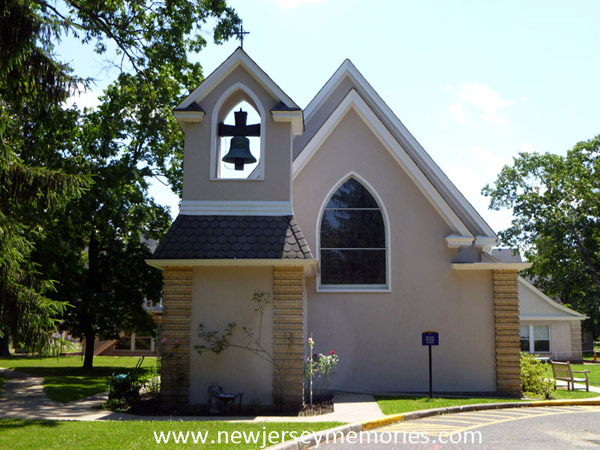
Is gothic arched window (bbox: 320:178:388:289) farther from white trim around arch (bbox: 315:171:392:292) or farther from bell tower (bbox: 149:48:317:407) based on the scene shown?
bell tower (bbox: 149:48:317:407)

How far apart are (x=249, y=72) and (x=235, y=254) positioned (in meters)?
4.32

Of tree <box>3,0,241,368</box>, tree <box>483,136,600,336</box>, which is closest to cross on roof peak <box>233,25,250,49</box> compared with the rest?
tree <box>3,0,241,368</box>

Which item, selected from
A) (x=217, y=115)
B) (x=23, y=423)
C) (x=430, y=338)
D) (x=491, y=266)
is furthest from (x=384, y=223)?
(x=23, y=423)

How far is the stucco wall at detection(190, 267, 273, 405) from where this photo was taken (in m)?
12.3

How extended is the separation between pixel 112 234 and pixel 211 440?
52.7ft

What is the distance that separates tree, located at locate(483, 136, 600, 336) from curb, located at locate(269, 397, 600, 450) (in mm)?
26870

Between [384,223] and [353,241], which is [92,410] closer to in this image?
[353,241]

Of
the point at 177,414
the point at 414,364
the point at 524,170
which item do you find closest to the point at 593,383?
the point at 414,364

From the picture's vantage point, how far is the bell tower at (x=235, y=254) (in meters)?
12.2

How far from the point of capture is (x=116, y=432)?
29.2 ft

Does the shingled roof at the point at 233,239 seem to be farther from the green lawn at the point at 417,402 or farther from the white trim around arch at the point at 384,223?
the green lawn at the point at 417,402

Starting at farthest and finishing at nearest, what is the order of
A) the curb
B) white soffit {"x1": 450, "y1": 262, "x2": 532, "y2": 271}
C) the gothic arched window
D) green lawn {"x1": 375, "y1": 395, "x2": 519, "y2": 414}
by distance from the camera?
the gothic arched window, white soffit {"x1": 450, "y1": 262, "x2": 532, "y2": 271}, green lawn {"x1": 375, "y1": 395, "x2": 519, "y2": 414}, the curb

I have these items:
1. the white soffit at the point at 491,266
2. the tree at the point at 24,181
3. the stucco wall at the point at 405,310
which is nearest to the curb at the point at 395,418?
the stucco wall at the point at 405,310

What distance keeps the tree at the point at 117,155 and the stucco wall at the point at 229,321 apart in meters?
3.54
